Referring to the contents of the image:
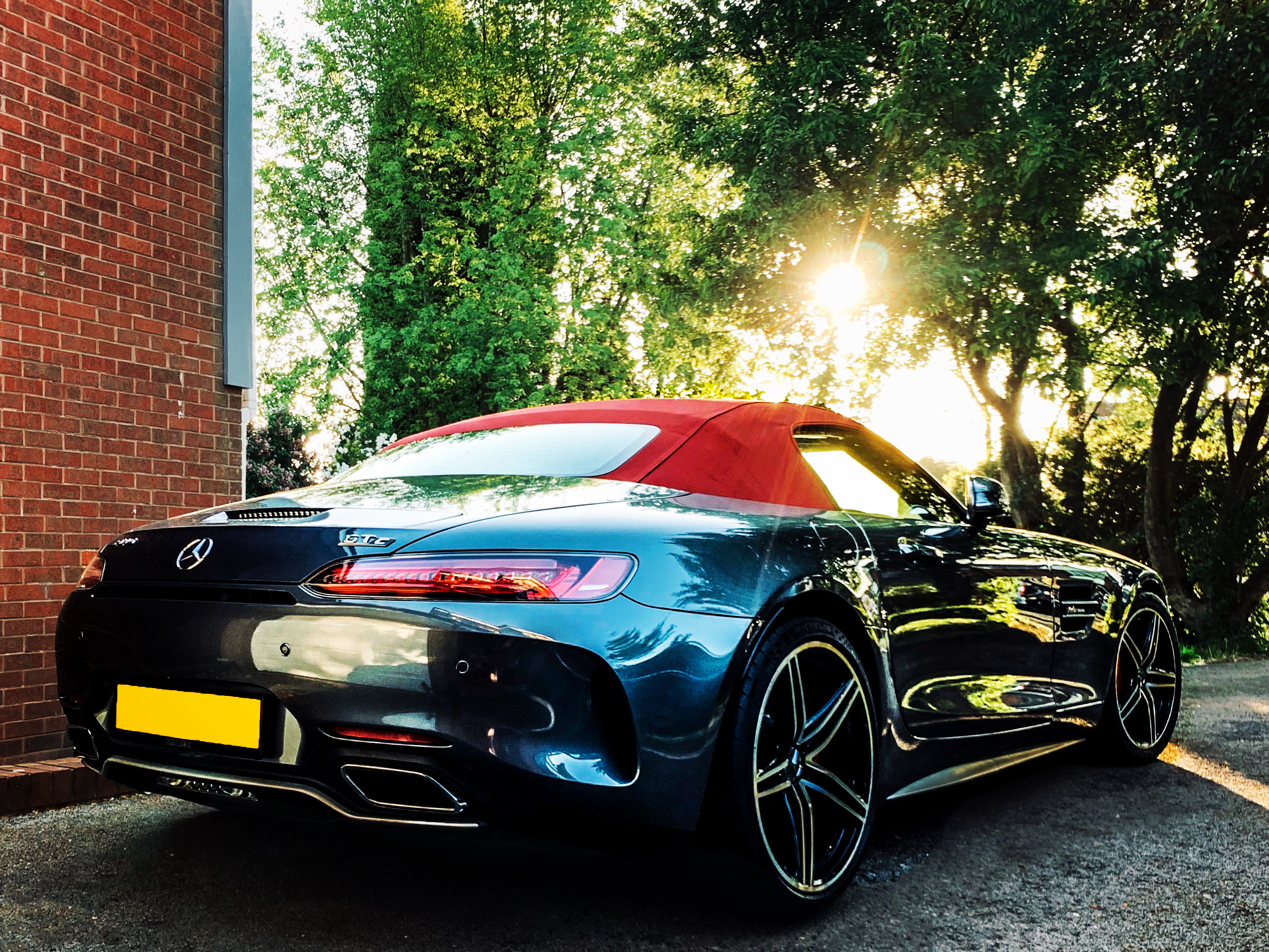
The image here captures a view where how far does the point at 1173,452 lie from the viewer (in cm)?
1506

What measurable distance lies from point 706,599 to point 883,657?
0.85 metres

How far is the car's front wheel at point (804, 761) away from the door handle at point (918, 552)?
0.50 meters

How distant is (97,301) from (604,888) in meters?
3.56

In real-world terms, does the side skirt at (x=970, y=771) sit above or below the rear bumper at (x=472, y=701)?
below

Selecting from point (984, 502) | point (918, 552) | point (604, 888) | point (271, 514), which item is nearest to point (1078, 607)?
point (984, 502)

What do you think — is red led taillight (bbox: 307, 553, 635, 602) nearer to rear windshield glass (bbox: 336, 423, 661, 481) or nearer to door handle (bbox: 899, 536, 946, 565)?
rear windshield glass (bbox: 336, 423, 661, 481)

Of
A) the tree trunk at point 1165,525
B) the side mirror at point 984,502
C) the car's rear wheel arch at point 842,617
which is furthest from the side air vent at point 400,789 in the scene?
the tree trunk at point 1165,525

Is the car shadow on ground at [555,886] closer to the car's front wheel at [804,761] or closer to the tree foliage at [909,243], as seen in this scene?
the car's front wheel at [804,761]

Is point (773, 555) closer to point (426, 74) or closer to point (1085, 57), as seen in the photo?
point (1085, 57)

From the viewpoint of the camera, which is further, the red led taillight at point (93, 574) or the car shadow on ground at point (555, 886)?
the red led taillight at point (93, 574)

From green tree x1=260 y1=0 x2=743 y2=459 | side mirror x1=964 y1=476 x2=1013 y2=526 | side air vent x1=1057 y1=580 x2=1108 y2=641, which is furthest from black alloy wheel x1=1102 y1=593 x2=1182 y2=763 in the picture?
green tree x1=260 y1=0 x2=743 y2=459

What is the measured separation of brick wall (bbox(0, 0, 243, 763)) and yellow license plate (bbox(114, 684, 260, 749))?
2.27 metres

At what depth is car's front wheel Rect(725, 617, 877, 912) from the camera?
2.66 metres

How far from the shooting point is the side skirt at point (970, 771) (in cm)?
342
